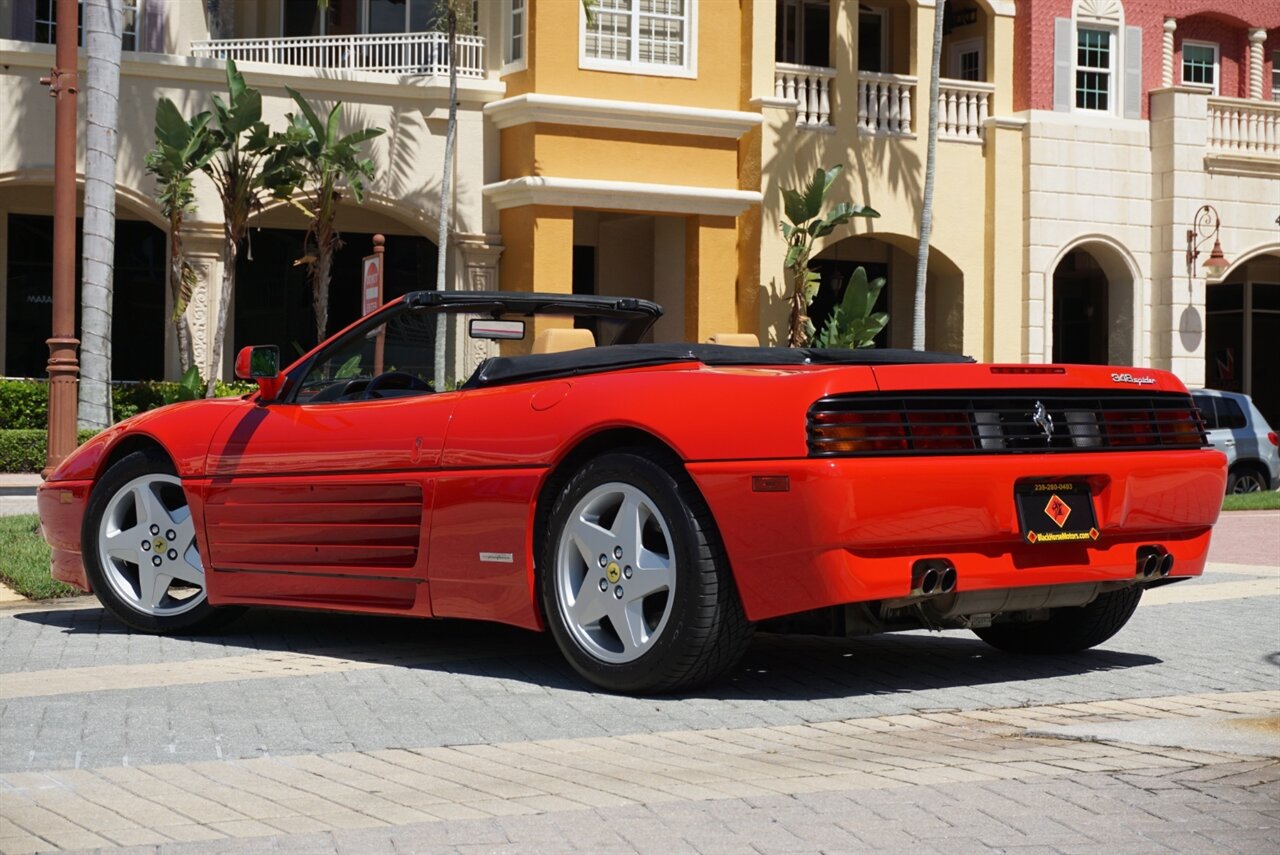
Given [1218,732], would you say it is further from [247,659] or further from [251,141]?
[251,141]

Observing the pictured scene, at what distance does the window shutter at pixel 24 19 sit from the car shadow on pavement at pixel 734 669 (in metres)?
19.2

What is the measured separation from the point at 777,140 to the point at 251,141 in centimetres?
756

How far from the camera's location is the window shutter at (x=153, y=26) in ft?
86.8


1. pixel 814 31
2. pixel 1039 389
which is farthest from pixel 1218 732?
pixel 814 31

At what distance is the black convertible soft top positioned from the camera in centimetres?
693

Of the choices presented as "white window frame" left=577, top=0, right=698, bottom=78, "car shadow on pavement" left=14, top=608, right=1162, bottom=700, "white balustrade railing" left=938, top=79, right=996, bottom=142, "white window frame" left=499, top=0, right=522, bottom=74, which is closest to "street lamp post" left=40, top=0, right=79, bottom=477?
"car shadow on pavement" left=14, top=608, right=1162, bottom=700

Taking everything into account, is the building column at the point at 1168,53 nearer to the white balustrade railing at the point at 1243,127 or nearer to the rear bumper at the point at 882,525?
the white balustrade railing at the point at 1243,127

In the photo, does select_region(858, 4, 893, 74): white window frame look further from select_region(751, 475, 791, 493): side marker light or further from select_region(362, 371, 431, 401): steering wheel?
select_region(751, 475, 791, 493): side marker light

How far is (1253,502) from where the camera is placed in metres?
20.4

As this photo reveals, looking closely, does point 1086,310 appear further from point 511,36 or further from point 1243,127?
point 511,36

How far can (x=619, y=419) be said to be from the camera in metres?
6.57

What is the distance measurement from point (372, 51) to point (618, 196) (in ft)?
13.7

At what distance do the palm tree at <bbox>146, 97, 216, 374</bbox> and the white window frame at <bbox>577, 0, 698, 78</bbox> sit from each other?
516 centimetres

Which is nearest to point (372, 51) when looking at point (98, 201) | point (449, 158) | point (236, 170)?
point (449, 158)
